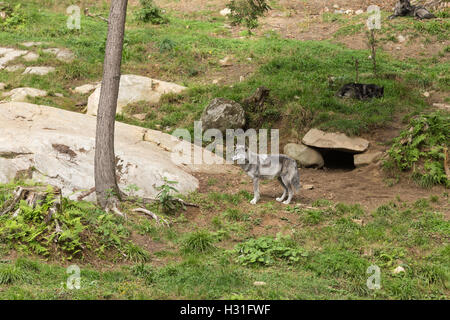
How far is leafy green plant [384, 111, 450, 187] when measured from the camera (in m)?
11.9

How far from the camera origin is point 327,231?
32.1ft

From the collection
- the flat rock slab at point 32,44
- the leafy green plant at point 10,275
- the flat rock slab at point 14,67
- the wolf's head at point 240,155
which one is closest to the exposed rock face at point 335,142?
the wolf's head at point 240,155

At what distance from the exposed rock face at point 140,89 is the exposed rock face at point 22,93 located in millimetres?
2036

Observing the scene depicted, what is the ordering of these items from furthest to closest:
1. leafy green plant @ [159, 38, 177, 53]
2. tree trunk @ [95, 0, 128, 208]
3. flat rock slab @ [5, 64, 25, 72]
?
leafy green plant @ [159, 38, 177, 53], flat rock slab @ [5, 64, 25, 72], tree trunk @ [95, 0, 128, 208]

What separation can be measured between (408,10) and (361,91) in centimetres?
851

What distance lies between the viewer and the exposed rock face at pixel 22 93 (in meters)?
16.8

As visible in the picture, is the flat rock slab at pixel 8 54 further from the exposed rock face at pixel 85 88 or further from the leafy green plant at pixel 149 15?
the leafy green plant at pixel 149 15

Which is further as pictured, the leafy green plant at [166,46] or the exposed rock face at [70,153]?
the leafy green plant at [166,46]

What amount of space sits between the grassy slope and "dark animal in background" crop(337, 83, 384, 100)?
0.35m

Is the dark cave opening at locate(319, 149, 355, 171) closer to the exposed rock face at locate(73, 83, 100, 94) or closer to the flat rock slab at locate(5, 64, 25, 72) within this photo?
the exposed rock face at locate(73, 83, 100, 94)

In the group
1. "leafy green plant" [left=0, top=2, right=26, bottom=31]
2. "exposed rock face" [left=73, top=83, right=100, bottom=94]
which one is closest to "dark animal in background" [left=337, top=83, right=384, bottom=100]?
"exposed rock face" [left=73, top=83, right=100, bottom=94]

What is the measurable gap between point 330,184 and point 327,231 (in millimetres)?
3210

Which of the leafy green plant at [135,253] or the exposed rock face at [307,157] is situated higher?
the leafy green plant at [135,253]

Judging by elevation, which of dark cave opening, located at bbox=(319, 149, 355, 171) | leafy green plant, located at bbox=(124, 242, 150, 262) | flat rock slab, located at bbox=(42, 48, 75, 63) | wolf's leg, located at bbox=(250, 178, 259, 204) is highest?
flat rock slab, located at bbox=(42, 48, 75, 63)
